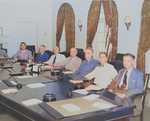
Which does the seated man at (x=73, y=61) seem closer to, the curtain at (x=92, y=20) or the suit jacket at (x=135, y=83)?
the suit jacket at (x=135, y=83)

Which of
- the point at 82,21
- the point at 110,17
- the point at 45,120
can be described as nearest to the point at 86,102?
the point at 45,120

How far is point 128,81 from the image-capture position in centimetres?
267

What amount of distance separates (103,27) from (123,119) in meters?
5.23

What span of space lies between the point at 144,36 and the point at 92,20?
221 centimetres

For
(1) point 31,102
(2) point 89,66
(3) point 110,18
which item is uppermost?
(3) point 110,18

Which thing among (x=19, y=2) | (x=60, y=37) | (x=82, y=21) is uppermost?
(x=19, y=2)

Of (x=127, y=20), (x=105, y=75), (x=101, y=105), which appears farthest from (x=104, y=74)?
(x=127, y=20)

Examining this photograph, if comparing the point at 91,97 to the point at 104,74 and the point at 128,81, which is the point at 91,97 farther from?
the point at 104,74

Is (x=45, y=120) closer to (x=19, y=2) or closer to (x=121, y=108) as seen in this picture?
(x=121, y=108)

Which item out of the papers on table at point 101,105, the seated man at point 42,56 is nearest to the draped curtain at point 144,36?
the seated man at point 42,56

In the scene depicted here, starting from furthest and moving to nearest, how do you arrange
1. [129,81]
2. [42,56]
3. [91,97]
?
[42,56] < [129,81] < [91,97]

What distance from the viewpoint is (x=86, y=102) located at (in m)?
1.93

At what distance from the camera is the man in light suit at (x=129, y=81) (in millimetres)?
2479

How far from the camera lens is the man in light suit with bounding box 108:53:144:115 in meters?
2.48
